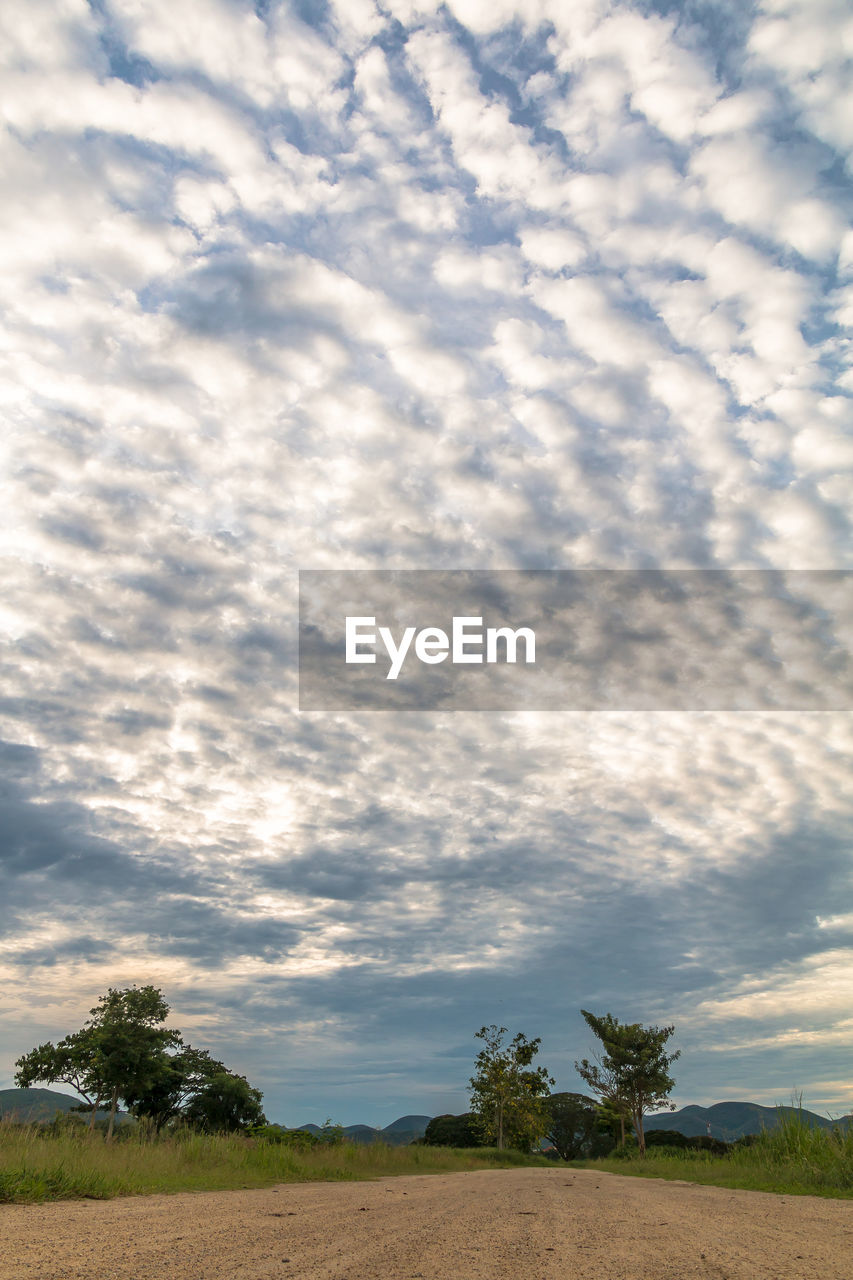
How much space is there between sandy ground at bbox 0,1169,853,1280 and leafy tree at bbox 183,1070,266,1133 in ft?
174

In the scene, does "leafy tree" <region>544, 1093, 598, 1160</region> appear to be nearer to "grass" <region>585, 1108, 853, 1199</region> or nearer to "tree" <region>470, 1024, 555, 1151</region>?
"tree" <region>470, 1024, 555, 1151</region>

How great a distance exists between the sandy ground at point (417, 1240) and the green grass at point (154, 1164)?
537 mm

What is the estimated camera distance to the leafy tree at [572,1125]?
8381cm

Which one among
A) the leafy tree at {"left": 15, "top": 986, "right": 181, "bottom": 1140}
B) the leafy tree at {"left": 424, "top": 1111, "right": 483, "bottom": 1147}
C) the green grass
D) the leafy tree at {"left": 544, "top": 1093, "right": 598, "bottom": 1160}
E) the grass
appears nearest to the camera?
the green grass

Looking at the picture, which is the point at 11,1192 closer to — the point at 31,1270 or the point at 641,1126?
the point at 31,1270

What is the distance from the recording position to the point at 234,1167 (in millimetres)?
15984

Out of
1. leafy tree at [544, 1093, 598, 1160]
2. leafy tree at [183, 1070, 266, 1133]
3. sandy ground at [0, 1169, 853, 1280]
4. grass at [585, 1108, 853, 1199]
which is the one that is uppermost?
sandy ground at [0, 1169, 853, 1280]

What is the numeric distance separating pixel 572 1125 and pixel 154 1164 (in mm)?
86491

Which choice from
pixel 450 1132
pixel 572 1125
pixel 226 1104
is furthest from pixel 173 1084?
pixel 572 1125

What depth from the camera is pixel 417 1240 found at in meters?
6.62

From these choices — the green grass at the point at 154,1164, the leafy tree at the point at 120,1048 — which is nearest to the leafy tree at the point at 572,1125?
the leafy tree at the point at 120,1048

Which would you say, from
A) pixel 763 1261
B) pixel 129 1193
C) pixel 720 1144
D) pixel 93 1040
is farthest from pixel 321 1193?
pixel 720 1144

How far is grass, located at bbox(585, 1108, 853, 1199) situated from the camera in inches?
527

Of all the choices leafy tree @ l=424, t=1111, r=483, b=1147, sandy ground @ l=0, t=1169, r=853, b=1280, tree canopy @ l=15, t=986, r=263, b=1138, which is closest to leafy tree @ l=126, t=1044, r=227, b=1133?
tree canopy @ l=15, t=986, r=263, b=1138
